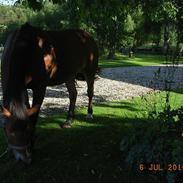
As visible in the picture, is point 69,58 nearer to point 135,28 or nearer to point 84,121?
point 84,121

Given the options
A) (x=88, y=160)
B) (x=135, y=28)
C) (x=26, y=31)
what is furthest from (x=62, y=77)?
(x=135, y=28)

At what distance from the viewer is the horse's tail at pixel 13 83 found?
518 centimetres

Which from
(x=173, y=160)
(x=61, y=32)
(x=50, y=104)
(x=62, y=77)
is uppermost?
(x=61, y=32)

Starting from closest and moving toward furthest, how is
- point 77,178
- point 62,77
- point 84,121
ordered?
point 77,178 < point 62,77 < point 84,121

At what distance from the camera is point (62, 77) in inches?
307

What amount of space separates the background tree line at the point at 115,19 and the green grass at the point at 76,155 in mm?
2004

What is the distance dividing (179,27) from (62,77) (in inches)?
106

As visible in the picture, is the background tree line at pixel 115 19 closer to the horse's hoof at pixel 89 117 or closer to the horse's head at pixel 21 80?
the horse's head at pixel 21 80

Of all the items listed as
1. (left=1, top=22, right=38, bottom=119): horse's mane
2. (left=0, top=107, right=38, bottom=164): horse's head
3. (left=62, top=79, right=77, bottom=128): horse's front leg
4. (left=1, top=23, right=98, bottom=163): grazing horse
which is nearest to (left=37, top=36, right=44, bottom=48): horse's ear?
(left=1, top=23, right=98, bottom=163): grazing horse

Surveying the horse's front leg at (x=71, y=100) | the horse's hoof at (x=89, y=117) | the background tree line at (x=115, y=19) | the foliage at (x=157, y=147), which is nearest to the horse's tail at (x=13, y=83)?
the background tree line at (x=115, y=19)

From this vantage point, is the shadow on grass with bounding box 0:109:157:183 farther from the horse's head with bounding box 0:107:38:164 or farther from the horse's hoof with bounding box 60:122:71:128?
the horse's head with bounding box 0:107:38:164

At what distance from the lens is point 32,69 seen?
618cm

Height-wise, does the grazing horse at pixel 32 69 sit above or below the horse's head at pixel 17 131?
above

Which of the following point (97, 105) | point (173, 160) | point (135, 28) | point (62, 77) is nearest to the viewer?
point (173, 160)
